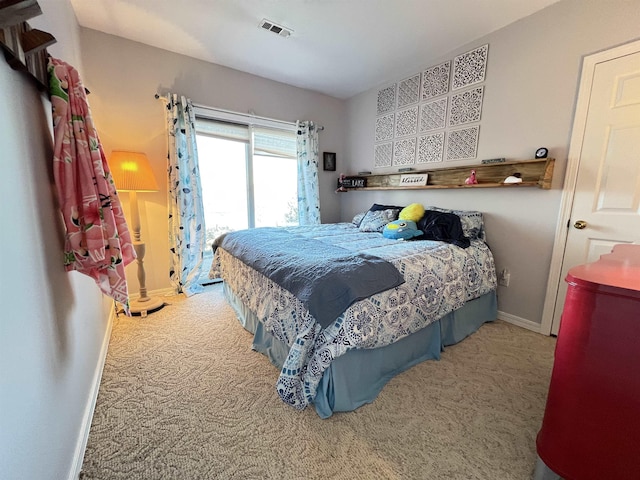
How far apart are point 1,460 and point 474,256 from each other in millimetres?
2595

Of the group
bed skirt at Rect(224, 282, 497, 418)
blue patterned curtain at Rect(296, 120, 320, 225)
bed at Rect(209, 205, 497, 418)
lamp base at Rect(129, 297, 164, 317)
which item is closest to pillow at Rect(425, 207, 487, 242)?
bed at Rect(209, 205, 497, 418)

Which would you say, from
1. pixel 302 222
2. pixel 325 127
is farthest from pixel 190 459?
pixel 325 127

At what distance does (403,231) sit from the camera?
2402 millimetres

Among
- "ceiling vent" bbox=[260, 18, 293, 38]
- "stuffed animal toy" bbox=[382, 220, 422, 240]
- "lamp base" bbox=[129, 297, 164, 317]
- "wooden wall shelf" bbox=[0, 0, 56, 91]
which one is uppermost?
"ceiling vent" bbox=[260, 18, 293, 38]

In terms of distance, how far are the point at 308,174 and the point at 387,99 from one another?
1.38m

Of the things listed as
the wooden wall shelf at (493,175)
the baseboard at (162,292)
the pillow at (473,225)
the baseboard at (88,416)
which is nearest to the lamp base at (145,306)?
the baseboard at (162,292)

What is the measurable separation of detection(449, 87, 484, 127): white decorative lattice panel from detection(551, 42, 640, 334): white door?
2.37 ft

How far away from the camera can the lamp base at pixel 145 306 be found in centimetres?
247

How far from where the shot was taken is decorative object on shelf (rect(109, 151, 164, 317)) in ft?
7.51

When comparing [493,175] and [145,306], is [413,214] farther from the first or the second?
[145,306]

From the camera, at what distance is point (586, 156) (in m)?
1.96

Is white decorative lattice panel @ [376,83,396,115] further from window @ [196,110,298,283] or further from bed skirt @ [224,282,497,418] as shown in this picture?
bed skirt @ [224,282,497,418]

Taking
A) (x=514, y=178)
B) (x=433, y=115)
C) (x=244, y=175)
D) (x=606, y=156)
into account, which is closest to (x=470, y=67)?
(x=433, y=115)

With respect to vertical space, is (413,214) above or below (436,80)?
below
